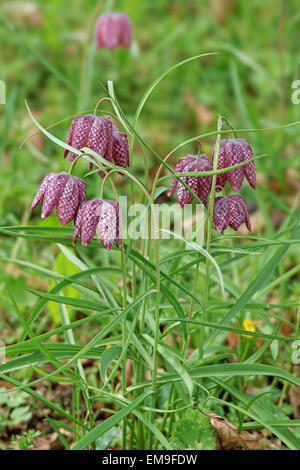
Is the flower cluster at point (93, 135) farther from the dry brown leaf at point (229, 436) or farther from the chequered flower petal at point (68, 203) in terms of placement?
the dry brown leaf at point (229, 436)

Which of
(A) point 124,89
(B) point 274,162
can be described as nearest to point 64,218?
(B) point 274,162

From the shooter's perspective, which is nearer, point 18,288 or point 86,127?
point 86,127

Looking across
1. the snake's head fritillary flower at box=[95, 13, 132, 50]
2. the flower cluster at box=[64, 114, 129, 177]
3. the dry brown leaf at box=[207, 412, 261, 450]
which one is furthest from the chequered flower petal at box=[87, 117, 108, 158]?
the snake's head fritillary flower at box=[95, 13, 132, 50]

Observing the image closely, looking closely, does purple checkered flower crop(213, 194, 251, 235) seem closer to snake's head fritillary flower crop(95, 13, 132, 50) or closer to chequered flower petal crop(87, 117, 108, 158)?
chequered flower petal crop(87, 117, 108, 158)

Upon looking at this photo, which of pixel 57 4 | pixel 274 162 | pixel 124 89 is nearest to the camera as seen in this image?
pixel 274 162

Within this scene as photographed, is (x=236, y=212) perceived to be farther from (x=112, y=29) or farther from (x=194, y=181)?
(x=112, y=29)

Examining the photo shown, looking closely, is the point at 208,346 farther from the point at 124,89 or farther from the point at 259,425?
the point at 124,89

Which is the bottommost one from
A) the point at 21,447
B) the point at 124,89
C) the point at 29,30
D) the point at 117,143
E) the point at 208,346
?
the point at 21,447
